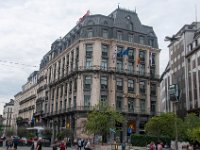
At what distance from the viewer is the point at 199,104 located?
7031cm

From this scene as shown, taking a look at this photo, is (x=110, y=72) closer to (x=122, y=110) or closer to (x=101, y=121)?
(x=122, y=110)

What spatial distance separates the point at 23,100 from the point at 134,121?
6143 centimetres

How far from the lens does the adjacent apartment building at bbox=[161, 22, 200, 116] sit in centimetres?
7425

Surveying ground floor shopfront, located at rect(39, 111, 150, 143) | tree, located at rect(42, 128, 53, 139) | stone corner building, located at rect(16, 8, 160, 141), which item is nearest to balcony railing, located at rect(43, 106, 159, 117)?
stone corner building, located at rect(16, 8, 160, 141)

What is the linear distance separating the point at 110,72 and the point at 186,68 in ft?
63.1

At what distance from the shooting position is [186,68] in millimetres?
79438

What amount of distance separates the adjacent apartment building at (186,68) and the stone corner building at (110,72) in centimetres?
701

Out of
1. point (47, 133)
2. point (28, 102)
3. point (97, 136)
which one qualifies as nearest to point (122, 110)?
point (97, 136)

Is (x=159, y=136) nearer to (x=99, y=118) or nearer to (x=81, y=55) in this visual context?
(x=99, y=118)

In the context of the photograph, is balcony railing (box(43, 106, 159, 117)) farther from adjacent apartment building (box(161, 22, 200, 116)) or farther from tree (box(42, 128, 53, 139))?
adjacent apartment building (box(161, 22, 200, 116))

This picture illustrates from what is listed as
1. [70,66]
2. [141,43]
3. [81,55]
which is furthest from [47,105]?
[141,43]

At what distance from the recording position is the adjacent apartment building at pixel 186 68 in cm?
7425

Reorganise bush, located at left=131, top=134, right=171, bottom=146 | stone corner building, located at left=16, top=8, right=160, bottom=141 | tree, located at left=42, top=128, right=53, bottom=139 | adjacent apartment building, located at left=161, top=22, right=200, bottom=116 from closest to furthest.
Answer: bush, located at left=131, top=134, right=171, bottom=146, tree, located at left=42, top=128, right=53, bottom=139, stone corner building, located at left=16, top=8, right=160, bottom=141, adjacent apartment building, located at left=161, top=22, right=200, bottom=116

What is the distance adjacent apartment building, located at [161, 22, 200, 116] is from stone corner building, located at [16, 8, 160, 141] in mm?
7009
